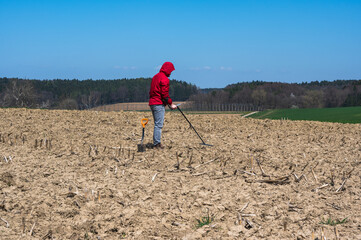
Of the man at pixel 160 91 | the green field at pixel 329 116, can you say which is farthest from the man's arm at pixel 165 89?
the green field at pixel 329 116

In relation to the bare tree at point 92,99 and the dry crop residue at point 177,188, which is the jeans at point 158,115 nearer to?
the dry crop residue at point 177,188

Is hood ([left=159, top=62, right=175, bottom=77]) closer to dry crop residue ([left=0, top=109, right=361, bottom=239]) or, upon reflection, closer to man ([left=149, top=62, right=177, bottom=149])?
man ([left=149, top=62, right=177, bottom=149])

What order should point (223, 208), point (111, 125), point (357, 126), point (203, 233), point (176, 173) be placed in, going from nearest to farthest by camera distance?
1. point (203, 233)
2. point (223, 208)
3. point (176, 173)
4. point (111, 125)
5. point (357, 126)

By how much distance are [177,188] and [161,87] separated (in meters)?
3.17

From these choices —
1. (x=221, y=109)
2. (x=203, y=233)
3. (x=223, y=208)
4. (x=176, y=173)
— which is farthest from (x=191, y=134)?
(x=221, y=109)

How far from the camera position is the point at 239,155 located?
29.5 ft

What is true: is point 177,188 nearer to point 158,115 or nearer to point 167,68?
point 158,115

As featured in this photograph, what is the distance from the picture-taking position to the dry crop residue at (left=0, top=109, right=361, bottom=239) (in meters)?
4.89

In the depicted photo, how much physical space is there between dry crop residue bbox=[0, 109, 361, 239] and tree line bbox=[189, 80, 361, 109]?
68697mm

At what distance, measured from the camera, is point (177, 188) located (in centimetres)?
641

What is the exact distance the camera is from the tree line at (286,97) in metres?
75.8

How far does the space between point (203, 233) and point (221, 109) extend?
275 ft

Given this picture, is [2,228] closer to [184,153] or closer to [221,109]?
[184,153]

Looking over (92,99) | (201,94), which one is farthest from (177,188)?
(201,94)
